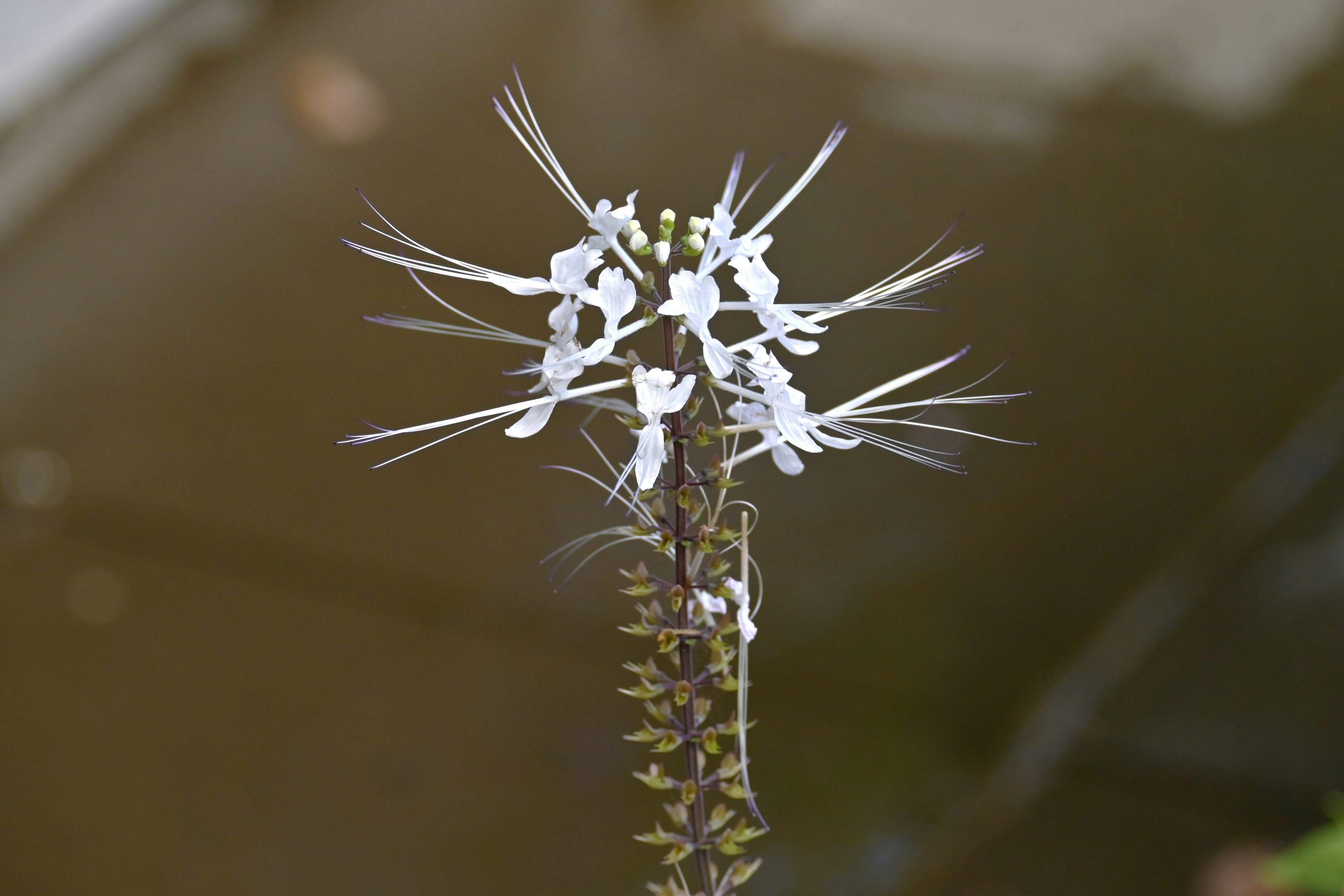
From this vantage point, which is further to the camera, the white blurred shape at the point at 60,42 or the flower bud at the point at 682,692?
the white blurred shape at the point at 60,42

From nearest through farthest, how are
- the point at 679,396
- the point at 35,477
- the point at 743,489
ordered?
the point at 679,396
the point at 743,489
the point at 35,477

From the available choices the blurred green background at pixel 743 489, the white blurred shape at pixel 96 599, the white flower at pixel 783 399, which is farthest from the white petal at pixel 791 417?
the white blurred shape at pixel 96 599

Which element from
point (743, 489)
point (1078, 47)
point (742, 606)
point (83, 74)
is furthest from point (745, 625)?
point (83, 74)

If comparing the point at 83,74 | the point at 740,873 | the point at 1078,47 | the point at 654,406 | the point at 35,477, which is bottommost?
the point at 740,873

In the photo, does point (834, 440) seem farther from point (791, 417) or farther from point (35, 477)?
point (35, 477)

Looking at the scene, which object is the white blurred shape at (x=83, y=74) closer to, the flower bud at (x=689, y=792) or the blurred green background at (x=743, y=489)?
the blurred green background at (x=743, y=489)

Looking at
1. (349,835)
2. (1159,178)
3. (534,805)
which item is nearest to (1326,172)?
(1159,178)

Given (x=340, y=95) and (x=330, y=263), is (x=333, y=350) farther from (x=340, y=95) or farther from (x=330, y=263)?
(x=340, y=95)
